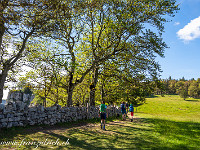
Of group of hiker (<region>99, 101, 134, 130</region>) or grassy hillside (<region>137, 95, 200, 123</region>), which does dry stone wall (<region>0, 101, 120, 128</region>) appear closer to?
group of hiker (<region>99, 101, 134, 130</region>)

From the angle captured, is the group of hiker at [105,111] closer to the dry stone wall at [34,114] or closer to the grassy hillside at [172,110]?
the dry stone wall at [34,114]

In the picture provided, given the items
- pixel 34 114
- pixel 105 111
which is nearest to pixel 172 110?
pixel 105 111

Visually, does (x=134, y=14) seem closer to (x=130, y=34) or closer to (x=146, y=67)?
(x=130, y=34)

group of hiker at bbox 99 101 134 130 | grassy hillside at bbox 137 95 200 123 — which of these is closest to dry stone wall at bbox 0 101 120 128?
group of hiker at bbox 99 101 134 130

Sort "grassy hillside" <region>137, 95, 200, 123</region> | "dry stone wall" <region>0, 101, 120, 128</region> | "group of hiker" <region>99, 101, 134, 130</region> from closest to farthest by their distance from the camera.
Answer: "dry stone wall" <region>0, 101, 120, 128</region> → "group of hiker" <region>99, 101, 134, 130</region> → "grassy hillside" <region>137, 95, 200, 123</region>

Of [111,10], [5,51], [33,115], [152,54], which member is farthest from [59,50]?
[152,54]

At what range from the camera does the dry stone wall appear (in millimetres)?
10438

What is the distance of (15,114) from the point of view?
1095 centimetres

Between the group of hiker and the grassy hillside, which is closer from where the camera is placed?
the group of hiker

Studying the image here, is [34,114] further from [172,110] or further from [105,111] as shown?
[172,110]

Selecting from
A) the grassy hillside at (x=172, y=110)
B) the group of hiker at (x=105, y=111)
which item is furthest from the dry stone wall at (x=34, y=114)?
the grassy hillside at (x=172, y=110)

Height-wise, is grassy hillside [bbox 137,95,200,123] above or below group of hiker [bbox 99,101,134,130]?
Result: below

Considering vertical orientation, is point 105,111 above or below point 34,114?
above

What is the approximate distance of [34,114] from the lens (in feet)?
40.3
